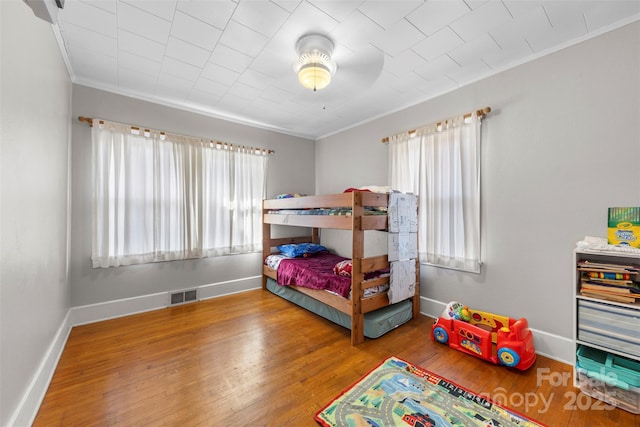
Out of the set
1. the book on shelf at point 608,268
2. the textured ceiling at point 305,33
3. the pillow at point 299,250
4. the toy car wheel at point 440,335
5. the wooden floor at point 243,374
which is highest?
the textured ceiling at point 305,33

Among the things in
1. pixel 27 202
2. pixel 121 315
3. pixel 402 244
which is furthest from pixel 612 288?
pixel 121 315

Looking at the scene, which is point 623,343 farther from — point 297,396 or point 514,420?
point 297,396

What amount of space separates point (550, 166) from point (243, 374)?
3.02 metres

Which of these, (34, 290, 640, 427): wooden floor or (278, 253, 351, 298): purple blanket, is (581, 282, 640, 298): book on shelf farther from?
(278, 253, 351, 298): purple blanket

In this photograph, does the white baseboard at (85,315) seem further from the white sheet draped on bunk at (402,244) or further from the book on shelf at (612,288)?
the book on shelf at (612,288)

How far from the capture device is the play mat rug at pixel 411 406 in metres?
1.44

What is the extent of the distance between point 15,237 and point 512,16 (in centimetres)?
330

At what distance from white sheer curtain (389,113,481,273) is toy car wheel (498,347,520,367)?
773mm

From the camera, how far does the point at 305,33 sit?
74.4 inches

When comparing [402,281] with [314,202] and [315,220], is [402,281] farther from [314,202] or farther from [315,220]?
[314,202]

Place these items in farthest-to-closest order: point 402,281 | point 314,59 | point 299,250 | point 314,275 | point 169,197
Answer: point 299,250, point 169,197, point 314,275, point 402,281, point 314,59

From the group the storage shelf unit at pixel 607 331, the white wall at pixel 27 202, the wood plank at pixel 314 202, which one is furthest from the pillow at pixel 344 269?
the white wall at pixel 27 202

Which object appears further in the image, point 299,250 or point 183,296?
point 299,250

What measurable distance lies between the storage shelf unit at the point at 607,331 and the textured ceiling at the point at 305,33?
1678 mm
